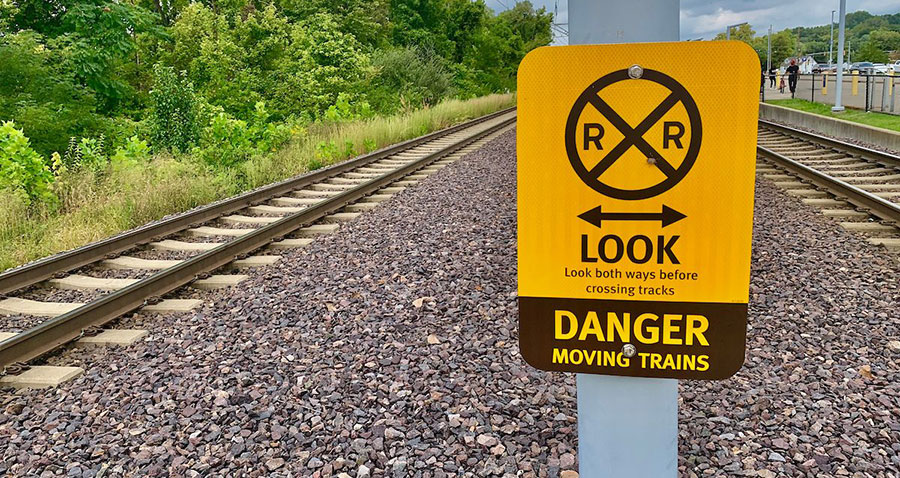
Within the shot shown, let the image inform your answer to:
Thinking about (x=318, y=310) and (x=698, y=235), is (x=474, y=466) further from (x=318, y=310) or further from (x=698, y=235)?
(x=318, y=310)

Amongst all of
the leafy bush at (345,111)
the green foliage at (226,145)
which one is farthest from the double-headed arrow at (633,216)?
the leafy bush at (345,111)

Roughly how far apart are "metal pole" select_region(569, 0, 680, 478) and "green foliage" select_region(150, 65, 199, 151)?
1240 centimetres

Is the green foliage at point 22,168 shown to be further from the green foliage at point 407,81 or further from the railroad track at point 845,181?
the green foliage at point 407,81

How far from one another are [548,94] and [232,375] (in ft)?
9.66

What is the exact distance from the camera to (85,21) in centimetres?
1667

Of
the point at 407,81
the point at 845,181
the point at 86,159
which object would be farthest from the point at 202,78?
the point at 845,181

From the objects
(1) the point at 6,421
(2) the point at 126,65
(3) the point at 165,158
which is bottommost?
(1) the point at 6,421

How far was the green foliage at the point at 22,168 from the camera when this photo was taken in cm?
826

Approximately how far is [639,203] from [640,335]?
0.90 feet

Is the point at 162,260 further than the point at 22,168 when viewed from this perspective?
No

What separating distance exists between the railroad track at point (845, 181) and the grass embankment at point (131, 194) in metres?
7.84

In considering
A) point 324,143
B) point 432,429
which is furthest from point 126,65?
point 432,429

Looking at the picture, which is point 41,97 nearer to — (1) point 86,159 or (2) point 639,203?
(1) point 86,159

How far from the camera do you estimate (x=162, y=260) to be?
6219 mm
